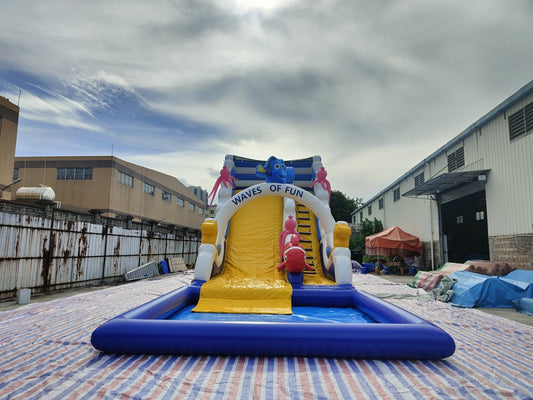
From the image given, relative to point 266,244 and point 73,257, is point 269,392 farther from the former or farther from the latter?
point 73,257

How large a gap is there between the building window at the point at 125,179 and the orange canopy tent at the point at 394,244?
13906 mm

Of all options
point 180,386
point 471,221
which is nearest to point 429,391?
point 180,386

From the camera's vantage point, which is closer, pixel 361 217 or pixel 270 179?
pixel 270 179

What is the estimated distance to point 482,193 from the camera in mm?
9773

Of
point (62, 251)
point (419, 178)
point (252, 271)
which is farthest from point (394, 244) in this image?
point (62, 251)

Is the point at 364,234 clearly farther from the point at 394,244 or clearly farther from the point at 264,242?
the point at 264,242

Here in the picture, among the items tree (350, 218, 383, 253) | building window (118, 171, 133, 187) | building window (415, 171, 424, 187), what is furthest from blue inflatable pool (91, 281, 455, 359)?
building window (118, 171, 133, 187)

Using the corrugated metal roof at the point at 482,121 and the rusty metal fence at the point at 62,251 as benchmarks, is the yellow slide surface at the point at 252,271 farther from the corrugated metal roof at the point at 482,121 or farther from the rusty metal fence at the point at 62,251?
the corrugated metal roof at the point at 482,121

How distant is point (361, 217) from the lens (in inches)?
967

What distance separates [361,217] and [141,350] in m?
23.3

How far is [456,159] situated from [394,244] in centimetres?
371

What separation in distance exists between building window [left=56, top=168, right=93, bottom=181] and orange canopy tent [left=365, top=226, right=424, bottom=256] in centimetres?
1507

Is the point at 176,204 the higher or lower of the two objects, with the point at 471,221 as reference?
higher

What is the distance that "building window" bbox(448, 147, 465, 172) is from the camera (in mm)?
10289
